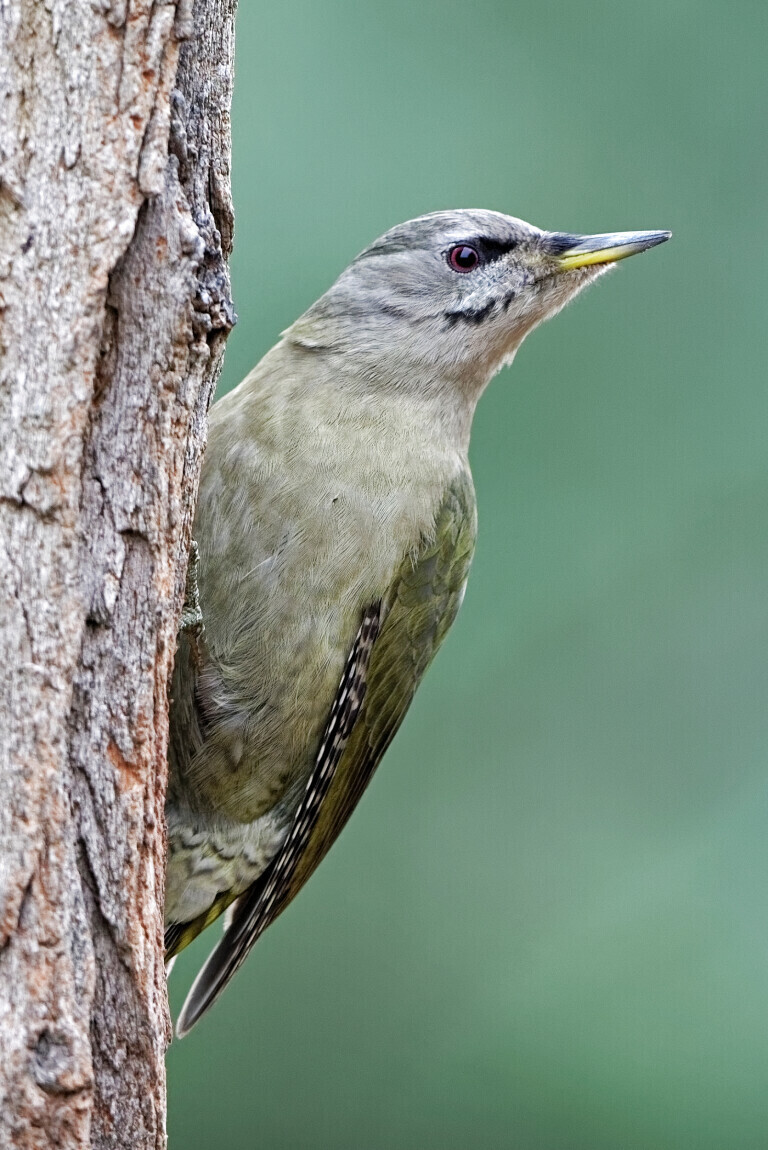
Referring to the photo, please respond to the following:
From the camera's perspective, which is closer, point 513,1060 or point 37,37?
point 37,37

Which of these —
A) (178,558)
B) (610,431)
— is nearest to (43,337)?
(178,558)

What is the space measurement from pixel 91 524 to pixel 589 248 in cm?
179

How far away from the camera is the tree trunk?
1614 mm

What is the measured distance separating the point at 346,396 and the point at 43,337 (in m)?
1.30

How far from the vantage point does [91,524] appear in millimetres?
1733

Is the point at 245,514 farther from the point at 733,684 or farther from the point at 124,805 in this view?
the point at 733,684

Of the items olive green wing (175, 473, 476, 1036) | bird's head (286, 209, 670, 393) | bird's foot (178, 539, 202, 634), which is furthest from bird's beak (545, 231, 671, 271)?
bird's foot (178, 539, 202, 634)

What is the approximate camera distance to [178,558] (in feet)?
6.23

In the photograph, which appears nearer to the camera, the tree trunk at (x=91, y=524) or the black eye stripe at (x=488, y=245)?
the tree trunk at (x=91, y=524)

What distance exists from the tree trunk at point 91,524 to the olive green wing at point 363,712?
0.95 m

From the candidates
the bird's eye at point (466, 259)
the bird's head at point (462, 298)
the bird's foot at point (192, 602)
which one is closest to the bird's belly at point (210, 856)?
the bird's foot at point (192, 602)

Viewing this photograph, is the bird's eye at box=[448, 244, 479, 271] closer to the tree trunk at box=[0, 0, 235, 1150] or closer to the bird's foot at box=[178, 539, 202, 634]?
the bird's foot at box=[178, 539, 202, 634]

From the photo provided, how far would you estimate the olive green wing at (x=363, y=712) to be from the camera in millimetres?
2799

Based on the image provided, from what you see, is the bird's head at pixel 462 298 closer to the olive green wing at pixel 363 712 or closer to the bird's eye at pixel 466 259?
the bird's eye at pixel 466 259
